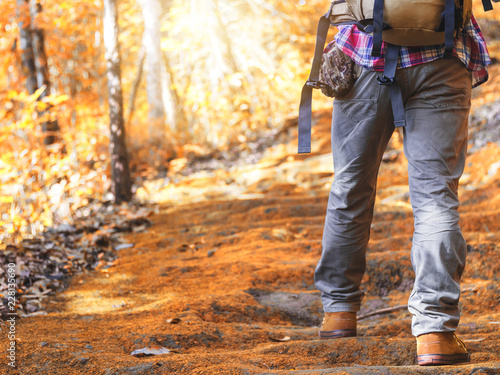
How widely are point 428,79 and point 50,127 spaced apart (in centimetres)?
662

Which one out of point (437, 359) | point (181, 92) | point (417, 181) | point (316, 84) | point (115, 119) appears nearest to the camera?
point (437, 359)

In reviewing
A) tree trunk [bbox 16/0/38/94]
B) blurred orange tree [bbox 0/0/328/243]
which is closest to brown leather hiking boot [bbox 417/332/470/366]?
blurred orange tree [bbox 0/0/328/243]

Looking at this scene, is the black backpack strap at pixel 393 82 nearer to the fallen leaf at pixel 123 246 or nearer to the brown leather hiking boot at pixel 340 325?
the brown leather hiking boot at pixel 340 325

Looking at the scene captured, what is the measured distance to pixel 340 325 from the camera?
2.34 m

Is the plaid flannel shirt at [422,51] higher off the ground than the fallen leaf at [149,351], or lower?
higher

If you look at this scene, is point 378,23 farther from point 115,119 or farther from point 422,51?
point 115,119

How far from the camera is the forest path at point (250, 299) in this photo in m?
2.04

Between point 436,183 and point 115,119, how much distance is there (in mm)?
5757

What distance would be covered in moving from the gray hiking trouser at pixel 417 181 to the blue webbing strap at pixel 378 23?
145mm

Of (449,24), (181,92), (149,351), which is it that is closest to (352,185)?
(449,24)

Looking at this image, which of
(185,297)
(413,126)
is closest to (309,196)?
(185,297)

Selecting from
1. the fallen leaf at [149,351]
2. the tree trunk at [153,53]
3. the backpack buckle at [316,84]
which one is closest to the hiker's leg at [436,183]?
the backpack buckle at [316,84]

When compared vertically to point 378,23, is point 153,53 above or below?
above

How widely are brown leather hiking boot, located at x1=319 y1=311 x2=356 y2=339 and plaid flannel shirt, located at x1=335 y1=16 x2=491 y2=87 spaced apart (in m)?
1.11
